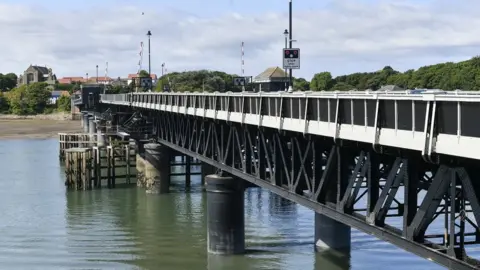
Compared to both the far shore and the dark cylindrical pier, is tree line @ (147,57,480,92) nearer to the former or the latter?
the dark cylindrical pier

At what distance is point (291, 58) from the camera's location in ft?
89.6

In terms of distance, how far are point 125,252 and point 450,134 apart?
23.6m

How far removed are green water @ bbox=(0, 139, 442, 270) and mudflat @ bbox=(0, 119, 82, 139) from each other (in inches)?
3449

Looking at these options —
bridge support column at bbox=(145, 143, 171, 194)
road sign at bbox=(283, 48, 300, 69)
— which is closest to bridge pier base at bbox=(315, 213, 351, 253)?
road sign at bbox=(283, 48, 300, 69)

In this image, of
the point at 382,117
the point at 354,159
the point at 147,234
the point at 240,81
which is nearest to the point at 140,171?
the point at 240,81

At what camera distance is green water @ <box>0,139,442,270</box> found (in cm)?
3216

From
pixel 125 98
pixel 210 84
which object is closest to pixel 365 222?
pixel 125 98

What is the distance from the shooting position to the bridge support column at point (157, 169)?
5622 centimetres

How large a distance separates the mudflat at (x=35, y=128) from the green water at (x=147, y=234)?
8760cm

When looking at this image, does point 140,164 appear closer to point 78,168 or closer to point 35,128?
point 78,168

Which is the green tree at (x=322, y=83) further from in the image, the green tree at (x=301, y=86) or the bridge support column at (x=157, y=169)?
the bridge support column at (x=157, y=169)

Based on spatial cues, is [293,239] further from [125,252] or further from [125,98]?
[125,98]

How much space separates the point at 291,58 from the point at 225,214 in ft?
27.2

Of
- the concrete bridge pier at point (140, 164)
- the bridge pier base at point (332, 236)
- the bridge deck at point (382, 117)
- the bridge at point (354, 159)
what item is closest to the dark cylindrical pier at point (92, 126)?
the concrete bridge pier at point (140, 164)
